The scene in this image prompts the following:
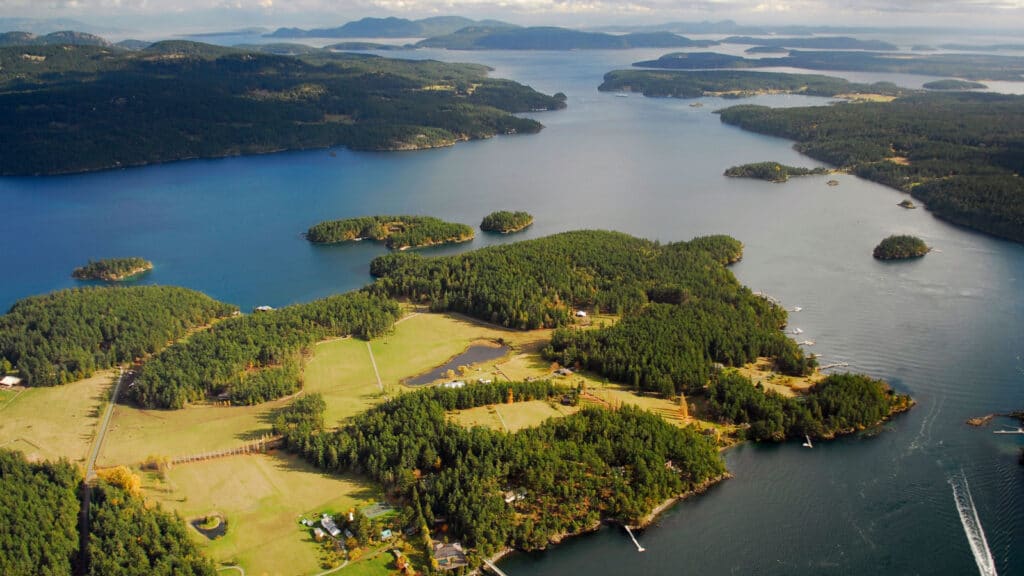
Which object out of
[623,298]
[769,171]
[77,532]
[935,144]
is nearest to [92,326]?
[77,532]

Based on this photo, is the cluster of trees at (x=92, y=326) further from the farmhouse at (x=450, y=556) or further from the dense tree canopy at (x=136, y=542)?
the farmhouse at (x=450, y=556)

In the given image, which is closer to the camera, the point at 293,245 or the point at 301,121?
the point at 293,245

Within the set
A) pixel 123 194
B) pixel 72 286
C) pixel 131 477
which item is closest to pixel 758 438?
pixel 131 477

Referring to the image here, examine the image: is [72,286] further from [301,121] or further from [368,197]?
[301,121]

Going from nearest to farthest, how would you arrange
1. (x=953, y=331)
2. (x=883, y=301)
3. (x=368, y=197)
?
(x=953, y=331), (x=883, y=301), (x=368, y=197)

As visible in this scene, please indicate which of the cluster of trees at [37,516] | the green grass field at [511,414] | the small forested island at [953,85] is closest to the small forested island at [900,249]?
the green grass field at [511,414]

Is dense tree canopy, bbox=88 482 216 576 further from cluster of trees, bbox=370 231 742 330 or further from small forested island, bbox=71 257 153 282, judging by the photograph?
small forested island, bbox=71 257 153 282
